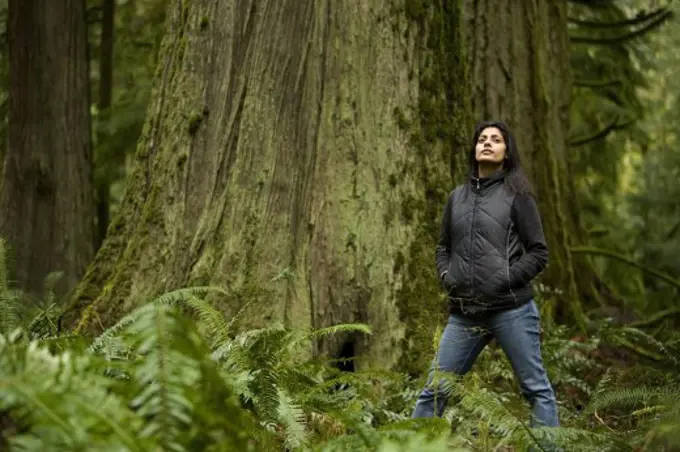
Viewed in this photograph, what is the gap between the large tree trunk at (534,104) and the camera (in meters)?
8.48

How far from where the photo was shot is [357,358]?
5863 millimetres

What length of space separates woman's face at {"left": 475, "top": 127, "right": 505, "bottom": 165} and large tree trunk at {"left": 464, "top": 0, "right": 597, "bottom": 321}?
3.43 m

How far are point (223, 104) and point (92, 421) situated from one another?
4.14 m

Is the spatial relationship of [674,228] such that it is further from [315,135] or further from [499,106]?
[315,135]

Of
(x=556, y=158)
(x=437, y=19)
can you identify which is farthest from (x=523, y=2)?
(x=437, y=19)

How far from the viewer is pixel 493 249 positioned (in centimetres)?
480

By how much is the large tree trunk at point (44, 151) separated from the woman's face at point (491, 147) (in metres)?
5.55

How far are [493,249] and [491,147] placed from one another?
1.83 ft

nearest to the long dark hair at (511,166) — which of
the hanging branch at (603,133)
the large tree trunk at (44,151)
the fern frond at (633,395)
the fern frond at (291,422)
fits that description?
the fern frond at (633,395)

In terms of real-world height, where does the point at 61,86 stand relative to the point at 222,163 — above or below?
above

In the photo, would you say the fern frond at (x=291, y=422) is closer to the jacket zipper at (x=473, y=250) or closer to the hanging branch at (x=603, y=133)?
the jacket zipper at (x=473, y=250)

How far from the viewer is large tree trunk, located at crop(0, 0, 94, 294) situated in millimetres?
9211

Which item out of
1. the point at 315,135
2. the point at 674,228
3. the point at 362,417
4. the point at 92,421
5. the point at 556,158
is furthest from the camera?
the point at 674,228

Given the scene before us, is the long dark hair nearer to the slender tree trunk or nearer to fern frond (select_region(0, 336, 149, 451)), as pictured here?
fern frond (select_region(0, 336, 149, 451))
